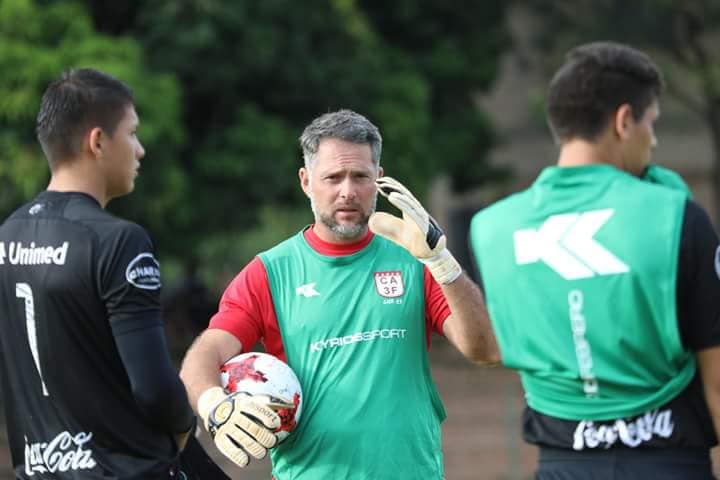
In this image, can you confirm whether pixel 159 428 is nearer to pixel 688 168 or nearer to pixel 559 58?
pixel 559 58

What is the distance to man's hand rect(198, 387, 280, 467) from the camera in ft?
13.8

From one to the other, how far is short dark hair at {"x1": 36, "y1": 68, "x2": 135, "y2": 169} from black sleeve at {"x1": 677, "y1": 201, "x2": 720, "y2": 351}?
1.98 m

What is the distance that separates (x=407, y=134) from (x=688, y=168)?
49.9 ft

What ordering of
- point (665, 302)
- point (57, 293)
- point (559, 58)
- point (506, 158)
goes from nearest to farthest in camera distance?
point (665, 302) < point (57, 293) < point (559, 58) < point (506, 158)

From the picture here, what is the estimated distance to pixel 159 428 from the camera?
408 centimetres

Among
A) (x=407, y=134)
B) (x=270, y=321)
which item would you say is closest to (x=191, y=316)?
(x=407, y=134)

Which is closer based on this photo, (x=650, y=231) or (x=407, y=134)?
(x=650, y=231)

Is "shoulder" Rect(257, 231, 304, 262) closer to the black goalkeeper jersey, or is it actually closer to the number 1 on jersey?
the black goalkeeper jersey

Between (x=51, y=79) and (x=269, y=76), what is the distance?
4640 millimetres

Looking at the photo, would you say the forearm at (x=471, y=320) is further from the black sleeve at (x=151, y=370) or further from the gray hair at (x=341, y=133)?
the black sleeve at (x=151, y=370)

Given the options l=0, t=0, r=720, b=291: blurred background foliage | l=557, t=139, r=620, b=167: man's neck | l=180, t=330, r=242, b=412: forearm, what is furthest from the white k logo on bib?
l=0, t=0, r=720, b=291: blurred background foliage

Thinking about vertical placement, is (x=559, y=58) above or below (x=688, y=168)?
above

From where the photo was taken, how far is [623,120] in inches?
148

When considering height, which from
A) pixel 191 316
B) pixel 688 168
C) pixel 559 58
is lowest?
pixel 191 316
